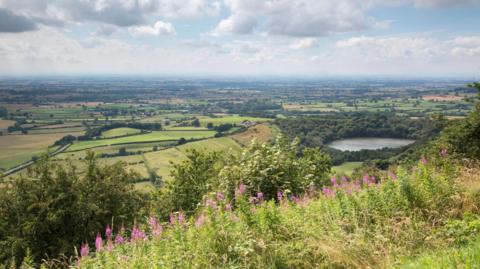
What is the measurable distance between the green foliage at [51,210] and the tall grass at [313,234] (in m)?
12.2

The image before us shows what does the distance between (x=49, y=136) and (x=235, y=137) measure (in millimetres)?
49810

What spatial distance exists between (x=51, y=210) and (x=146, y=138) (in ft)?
245

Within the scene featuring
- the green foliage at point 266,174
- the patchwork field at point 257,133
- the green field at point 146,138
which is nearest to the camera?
the green foliage at point 266,174

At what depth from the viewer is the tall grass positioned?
4637mm

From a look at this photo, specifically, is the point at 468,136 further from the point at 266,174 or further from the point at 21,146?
the point at 21,146

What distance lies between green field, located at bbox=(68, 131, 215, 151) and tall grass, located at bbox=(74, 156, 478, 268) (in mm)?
76901

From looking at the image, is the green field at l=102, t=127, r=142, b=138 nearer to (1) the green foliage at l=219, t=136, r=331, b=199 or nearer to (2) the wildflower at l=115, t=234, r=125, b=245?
(1) the green foliage at l=219, t=136, r=331, b=199

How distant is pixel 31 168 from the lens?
1789 centimetres

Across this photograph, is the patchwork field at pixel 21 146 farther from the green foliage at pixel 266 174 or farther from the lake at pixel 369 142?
the lake at pixel 369 142

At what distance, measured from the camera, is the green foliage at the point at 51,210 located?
15.9 m

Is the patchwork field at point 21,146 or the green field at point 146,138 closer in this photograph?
the patchwork field at point 21,146

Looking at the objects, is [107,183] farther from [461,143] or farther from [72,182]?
[461,143]

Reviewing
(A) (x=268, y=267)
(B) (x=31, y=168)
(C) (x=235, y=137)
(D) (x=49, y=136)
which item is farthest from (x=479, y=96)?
(D) (x=49, y=136)

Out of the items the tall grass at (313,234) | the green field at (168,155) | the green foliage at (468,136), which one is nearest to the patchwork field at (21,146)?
the green field at (168,155)
